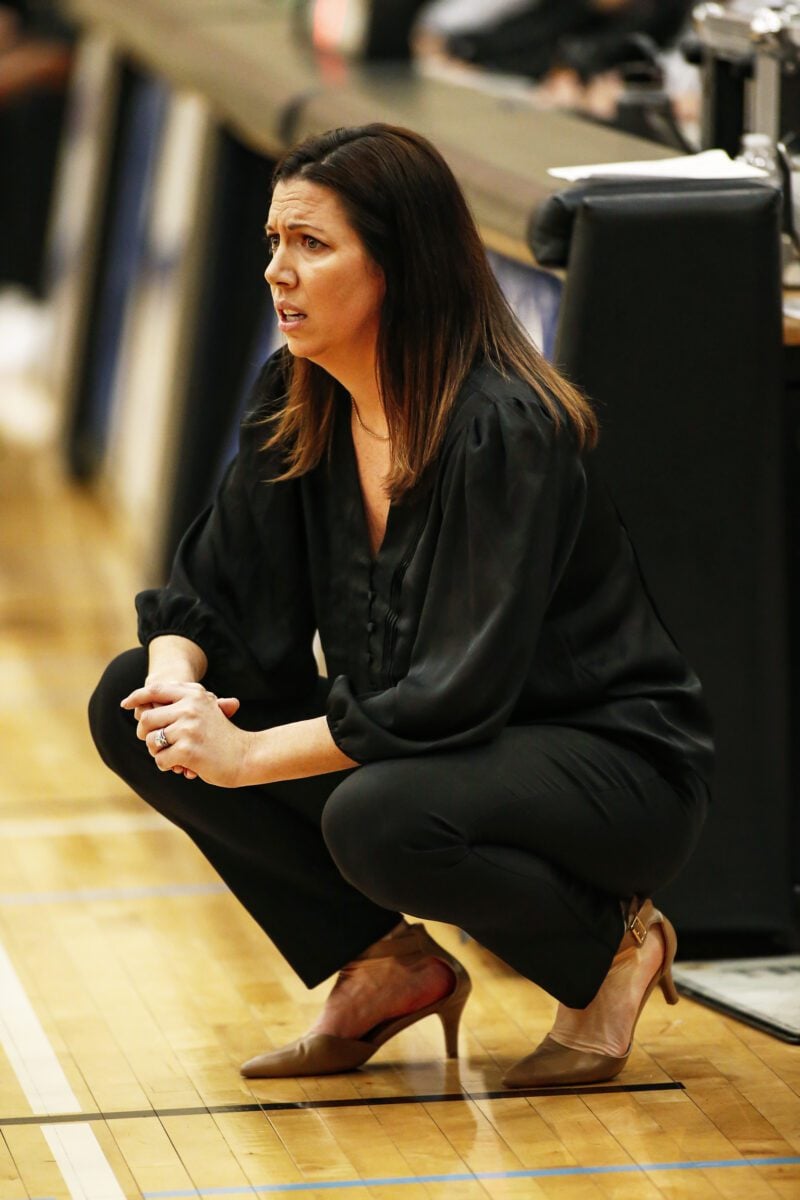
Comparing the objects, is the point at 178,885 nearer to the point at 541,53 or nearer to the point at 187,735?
the point at 187,735

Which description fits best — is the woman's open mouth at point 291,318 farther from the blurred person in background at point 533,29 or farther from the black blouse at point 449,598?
the blurred person in background at point 533,29

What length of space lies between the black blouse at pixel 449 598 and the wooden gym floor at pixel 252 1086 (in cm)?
44

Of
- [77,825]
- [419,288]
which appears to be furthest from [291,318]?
[77,825]

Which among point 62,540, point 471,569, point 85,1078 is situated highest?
point 471,569

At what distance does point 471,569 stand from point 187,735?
1.24 feet

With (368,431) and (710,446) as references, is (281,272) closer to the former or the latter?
(368,431)

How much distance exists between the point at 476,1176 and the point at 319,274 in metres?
1.04

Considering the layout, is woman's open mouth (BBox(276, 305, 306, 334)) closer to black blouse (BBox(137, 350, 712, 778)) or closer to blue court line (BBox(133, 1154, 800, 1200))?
black blouse (BBox(137, 350, 712, 778))

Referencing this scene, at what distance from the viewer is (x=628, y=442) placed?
308 cm

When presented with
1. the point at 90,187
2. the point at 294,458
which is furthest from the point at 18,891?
the point at 90,187

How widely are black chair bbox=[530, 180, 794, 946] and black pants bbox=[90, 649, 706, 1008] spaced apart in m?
0.49

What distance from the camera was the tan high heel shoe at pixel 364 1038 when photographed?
9.16 feet

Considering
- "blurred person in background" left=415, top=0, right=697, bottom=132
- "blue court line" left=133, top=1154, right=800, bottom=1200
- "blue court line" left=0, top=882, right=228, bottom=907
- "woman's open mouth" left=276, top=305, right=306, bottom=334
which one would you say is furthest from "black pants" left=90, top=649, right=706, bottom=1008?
"blurred person in background" left=415, top=0, right=697, bottom=132

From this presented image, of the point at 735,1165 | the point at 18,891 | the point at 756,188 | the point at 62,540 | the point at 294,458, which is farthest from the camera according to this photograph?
the point at 62,540
